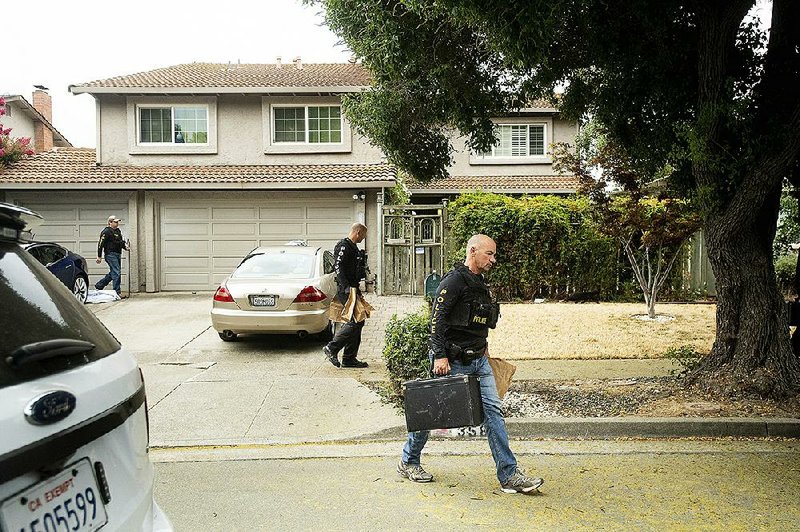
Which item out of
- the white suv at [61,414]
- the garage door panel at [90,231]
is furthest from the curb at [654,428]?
the garage door panel at [90,231]

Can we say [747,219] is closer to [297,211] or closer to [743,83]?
[743,83]

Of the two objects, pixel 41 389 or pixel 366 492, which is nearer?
pixel 41 389

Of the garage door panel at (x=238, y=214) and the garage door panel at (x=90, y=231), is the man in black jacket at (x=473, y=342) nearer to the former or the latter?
the garage door panel at (x=238, y=214)

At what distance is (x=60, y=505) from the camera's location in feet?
6.79

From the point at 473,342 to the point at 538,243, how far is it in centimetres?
1128

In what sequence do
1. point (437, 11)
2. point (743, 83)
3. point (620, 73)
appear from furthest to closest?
1. point (620, 73)
2. point (743, 83)
3. point (437, 11)

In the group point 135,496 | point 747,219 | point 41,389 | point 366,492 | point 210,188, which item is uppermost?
point 210,188

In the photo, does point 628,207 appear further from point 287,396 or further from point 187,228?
point 187,228

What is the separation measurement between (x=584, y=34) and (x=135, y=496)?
25.2ft

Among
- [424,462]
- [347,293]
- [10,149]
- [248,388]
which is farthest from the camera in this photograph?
[10,149]

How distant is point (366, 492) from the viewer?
507 centimetres

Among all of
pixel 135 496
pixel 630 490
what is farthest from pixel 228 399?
pixel 135 496

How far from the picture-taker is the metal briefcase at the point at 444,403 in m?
4.89

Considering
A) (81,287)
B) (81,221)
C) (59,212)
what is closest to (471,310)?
(81,287)
